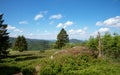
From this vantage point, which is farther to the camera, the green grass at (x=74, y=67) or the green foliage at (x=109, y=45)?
the green foliage at (x=109, y=45)

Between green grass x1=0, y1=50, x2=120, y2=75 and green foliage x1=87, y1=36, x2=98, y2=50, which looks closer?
green grass x1=0, y1=50, x2=120, y2=75

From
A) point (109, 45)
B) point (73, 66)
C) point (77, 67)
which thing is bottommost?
point (77, 67)

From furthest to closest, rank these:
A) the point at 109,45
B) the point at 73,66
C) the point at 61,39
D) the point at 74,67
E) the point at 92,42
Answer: the point at 61,39
the point at 92,42
the point at 109,45
the point at 73,66
the point at 74,67

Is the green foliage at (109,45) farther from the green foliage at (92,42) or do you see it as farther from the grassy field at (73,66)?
the grassy field at (73,66)

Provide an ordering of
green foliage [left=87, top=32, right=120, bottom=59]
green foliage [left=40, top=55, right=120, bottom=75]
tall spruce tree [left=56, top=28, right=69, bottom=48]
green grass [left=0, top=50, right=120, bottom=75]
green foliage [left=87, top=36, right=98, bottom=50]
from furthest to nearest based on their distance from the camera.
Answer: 1. tall spruce tree [left=56, top=28, right=69, bottom=48]
2. green foliage [left=87, top=36, right=98, bottom=50]
3. green foliage [left=87, top=32, right=120, bottom=59]
4. green grass [left=0, top=50, right=120, bottom=75]
5. green foliage [left=40, top=55, right=120, bottom=75]

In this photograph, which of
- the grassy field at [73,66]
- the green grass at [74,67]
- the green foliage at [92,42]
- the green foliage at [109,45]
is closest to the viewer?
the green grass at [74,67]

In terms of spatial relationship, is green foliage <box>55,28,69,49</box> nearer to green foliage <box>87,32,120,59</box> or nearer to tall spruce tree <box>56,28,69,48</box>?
tall spruce tree <box>56,28,69,48</box>

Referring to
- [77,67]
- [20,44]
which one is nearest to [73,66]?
[77,67]

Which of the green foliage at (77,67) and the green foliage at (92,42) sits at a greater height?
the green foliage at (92,42)

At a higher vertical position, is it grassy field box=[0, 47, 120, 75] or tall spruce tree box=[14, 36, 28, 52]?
tall spruce tree box=[14, 36, 28, 52]

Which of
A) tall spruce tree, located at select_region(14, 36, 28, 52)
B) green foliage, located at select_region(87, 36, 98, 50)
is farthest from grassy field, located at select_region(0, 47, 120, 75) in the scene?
tall spruce tree, located at select_region(14, 36, 28, 52)

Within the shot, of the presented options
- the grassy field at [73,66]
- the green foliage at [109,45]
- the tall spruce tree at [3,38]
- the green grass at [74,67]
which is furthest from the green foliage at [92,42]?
the tall spruce tree at [3,38]

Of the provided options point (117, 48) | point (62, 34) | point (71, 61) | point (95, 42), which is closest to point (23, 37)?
point (62, 34)

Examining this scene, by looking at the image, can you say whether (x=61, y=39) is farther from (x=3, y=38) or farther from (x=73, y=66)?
(x=73, y=66)
